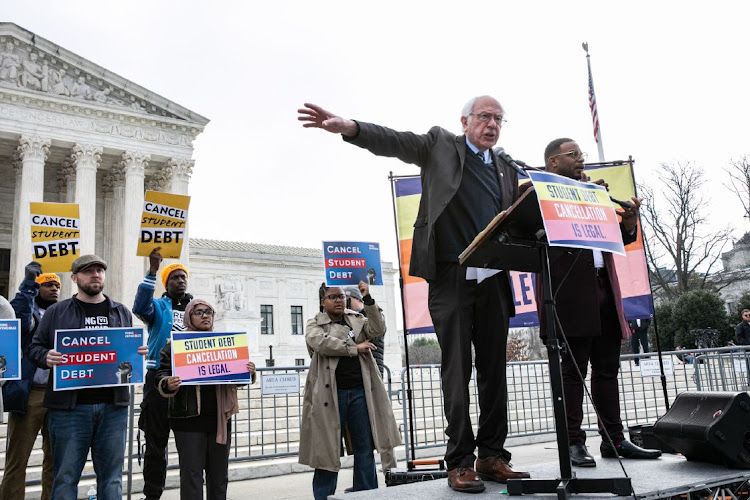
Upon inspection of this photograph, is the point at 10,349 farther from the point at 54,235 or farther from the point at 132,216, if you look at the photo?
the point at 132,216

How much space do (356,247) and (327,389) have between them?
1.93 metres

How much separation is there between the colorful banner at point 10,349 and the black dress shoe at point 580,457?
14.7 ft

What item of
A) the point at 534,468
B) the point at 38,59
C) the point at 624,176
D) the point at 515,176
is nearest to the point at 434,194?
the point at 515,176

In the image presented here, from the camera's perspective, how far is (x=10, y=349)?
5090 millimetres

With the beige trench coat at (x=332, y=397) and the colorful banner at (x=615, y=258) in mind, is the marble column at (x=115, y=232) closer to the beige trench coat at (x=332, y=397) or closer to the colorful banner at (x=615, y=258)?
the colorful banner at (x=615, y=258)

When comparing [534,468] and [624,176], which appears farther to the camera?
[624,176]

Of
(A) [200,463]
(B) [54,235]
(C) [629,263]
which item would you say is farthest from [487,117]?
(B) [54,235]

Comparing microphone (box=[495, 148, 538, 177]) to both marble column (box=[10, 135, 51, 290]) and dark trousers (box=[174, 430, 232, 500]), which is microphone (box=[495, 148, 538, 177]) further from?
marble column (box=[10, 135, 51, 290])

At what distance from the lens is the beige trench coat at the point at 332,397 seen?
491 centimetres

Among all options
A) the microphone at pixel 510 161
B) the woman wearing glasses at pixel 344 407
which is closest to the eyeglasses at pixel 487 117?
the microphone at pixel 510 161

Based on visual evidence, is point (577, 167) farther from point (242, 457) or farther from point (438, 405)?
point (438, 405)

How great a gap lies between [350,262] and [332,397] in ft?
5.81

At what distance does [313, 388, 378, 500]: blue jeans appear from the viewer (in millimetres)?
Result: 4984

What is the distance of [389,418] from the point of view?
5.20 m
